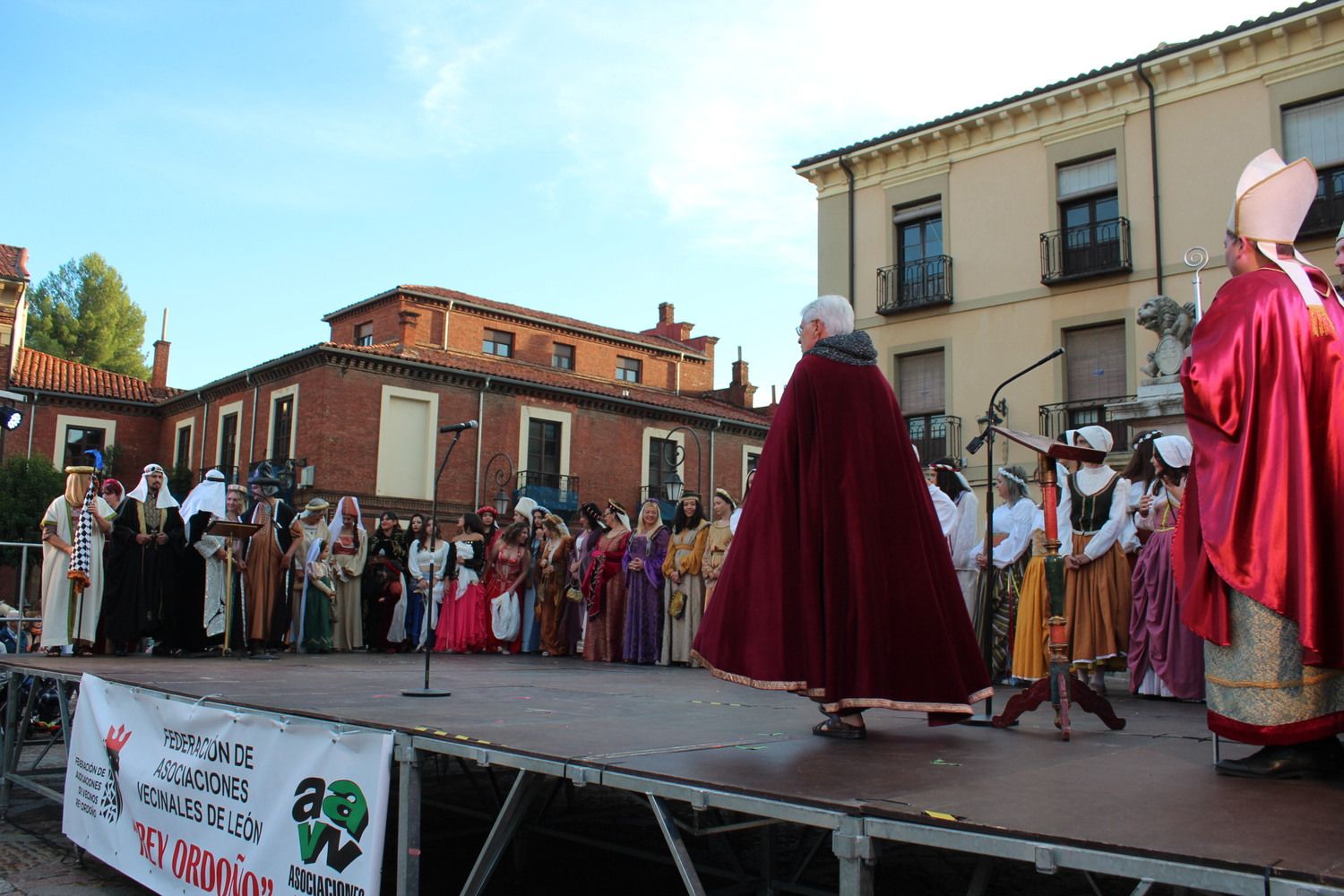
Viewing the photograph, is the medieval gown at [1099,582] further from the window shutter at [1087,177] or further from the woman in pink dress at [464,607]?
the window shutter at [1087,177]

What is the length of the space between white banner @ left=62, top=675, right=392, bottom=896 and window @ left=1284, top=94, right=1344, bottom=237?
18.3 m

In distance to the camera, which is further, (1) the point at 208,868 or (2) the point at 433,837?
(2) the point at 433,837

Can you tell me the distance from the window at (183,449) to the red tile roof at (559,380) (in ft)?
20.1

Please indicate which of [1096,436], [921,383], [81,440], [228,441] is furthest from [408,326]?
[1096,436]

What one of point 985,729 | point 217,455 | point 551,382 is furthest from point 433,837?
point 217,455

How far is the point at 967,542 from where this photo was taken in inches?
340

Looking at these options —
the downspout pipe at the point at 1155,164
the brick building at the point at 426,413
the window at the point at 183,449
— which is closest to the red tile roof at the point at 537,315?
the brick building at the point at 426,413

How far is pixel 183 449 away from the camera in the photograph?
3488 cm

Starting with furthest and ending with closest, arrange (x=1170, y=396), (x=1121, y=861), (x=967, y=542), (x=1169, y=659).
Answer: (x=1170, y=396), (x=967, y=542), (x=1169, y=659), (x=1121, y=861)

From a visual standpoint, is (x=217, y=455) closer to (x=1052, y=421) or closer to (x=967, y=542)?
(x=1052, y=421)

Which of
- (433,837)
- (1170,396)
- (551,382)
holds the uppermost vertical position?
(551,382)

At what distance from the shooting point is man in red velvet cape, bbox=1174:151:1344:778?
3141mm

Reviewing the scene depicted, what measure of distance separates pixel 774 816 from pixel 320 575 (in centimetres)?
1023

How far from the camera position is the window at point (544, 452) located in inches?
1247
